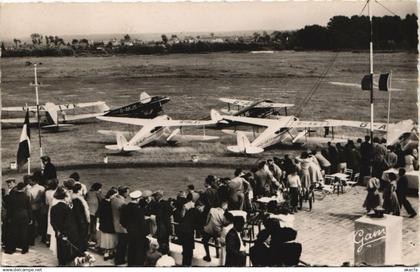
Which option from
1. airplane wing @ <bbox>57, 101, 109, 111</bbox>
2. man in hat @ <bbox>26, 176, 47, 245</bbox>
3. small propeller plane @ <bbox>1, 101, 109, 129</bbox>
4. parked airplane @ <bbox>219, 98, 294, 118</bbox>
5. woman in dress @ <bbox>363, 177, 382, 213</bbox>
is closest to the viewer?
man in hat @ <bbox>26, 176, 47, 245</bbox>

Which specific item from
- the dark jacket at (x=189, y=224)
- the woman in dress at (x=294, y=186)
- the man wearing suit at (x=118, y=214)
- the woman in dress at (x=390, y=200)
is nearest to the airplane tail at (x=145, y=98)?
the woman in dress at (x=294, y=186)

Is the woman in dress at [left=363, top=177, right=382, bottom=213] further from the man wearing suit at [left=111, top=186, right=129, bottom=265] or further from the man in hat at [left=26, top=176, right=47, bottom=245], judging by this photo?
the man in hat at [left=26, top=176, right=47, bottom=245]

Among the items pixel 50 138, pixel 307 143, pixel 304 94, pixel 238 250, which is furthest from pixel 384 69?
pixel 50 138

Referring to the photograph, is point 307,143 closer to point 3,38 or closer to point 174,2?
point 174,2

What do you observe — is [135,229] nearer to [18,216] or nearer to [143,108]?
[18,216]

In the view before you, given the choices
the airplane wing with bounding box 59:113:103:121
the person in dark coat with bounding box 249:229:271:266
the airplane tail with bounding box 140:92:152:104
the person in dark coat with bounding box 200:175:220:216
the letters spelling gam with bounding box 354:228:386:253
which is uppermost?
the airplane tail with bounding box 140:92:152:104

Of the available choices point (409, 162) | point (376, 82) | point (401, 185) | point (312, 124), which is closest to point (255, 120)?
point (312, 124)


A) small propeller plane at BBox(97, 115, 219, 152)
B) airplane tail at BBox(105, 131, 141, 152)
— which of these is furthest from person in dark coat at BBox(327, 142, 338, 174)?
airplane tail at BBox(105, 131, 141, 152)

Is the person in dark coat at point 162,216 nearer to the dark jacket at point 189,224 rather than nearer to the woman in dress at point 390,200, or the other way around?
the dark jacket at point 189,224
